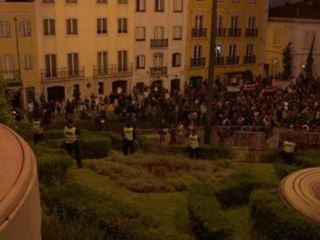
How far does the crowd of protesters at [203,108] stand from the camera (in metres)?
31.9

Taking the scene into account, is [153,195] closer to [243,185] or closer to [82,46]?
[243,185]

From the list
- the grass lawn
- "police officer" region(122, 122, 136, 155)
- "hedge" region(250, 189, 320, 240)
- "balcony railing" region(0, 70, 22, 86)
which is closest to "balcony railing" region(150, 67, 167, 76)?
"balcony railing" region(0, 70, 22, 86)

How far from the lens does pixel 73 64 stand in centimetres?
4228

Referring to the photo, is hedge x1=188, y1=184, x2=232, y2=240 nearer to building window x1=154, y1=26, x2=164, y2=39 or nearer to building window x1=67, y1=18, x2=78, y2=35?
building window x1=67, y1=18, x2=78, y2=35

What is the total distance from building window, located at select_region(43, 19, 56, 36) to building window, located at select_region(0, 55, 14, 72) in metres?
3.58

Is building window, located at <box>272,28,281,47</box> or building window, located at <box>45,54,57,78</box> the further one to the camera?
building window, located at <box>272,28,281,47</box>

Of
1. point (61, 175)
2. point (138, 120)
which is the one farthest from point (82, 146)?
point (138, 120)

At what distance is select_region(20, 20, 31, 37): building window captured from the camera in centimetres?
3875

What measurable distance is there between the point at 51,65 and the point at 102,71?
4.82 meters

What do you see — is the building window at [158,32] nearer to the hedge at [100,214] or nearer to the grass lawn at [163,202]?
the grass lawn at [163,202]

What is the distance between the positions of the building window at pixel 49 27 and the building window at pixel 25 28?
1327mm

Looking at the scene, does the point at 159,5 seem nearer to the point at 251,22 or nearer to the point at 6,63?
the point at 251,22

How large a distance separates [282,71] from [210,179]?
4166 centimetres

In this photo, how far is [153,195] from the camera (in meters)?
16.0
